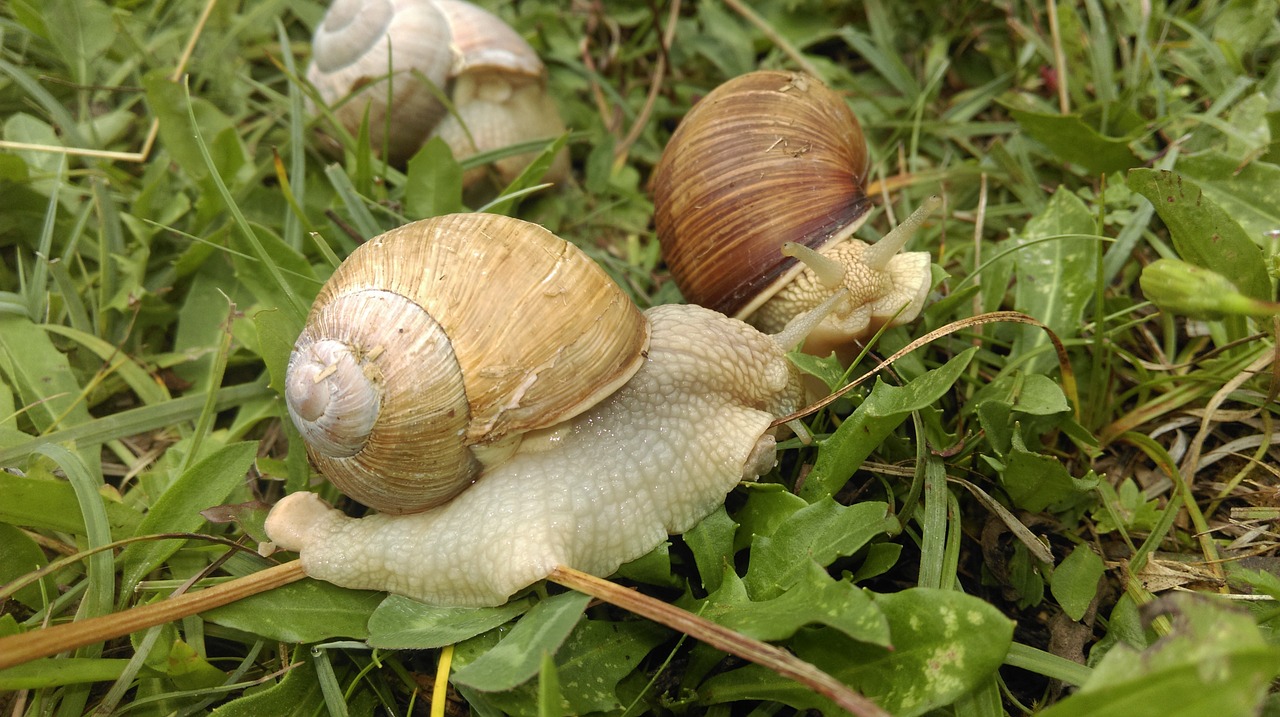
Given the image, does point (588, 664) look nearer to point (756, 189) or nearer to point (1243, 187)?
point (756, 189)

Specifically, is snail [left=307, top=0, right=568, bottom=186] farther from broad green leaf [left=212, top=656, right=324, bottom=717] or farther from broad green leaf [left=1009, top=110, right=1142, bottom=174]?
broad green leaf [left=212, top=656, right=324, bottom=717]

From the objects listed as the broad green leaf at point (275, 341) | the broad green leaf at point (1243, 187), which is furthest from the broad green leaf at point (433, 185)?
the broad green leaf at point (1243, 187)

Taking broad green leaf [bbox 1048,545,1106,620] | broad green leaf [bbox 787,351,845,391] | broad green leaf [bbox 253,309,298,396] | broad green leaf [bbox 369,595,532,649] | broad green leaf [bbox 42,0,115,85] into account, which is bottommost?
broad green leaf [bbox 1048,545,1106,620]

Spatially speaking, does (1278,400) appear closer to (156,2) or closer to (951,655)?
(951,655)

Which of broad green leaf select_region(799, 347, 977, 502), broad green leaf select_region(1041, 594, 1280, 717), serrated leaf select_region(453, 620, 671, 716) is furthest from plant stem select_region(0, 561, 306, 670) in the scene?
broad green leaf select_region(1041, 594, 1280, 717)

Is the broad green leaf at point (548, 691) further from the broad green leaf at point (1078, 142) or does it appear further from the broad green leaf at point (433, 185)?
the broad green leaf at point (1078, 142)

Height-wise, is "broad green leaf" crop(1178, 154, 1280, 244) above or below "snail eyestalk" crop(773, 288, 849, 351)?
above

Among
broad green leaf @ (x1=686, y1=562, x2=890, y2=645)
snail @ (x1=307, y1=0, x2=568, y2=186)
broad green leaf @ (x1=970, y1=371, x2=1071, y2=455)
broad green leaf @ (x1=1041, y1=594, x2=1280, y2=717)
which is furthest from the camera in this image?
snail @ (x1=307, y1=0, x2=568, y2=186)

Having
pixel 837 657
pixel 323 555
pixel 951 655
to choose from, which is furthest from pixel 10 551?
pixel 951 655
